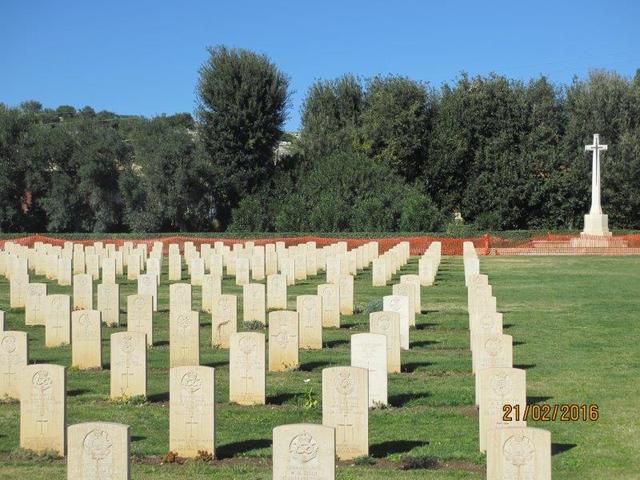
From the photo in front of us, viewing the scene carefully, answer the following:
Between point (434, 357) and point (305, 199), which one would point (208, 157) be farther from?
point (434, 357)

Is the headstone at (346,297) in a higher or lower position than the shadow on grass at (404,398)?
higher

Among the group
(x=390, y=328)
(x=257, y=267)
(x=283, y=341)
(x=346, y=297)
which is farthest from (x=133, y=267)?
(x=390, y=328)

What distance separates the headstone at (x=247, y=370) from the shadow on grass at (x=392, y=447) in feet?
7.82

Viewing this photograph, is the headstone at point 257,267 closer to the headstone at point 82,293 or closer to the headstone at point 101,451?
the headstone at point 82,293

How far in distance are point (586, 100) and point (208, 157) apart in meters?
22.9

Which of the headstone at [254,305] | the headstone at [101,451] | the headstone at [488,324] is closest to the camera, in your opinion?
the headstone at [101,451]

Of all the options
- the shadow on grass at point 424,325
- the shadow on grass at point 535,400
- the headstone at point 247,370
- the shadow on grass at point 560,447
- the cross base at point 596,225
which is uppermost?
the cross base at point 596,225

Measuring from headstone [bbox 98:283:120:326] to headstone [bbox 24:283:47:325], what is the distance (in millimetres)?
1134

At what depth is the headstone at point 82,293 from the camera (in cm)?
2209

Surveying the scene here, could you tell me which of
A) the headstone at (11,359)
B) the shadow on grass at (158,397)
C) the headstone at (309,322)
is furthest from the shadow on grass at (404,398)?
the headstone at (11,359)

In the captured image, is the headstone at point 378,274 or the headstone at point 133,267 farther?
the headstone at point 133,267

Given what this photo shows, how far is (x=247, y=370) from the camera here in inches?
504

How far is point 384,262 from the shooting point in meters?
30.2

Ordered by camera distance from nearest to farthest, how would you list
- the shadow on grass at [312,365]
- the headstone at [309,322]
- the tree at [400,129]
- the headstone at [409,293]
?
1. the shadow on grass at [312,365]
2. the headstone at [309,322]
3. the headstone at [409,293]
4. the tree at [400,129]
